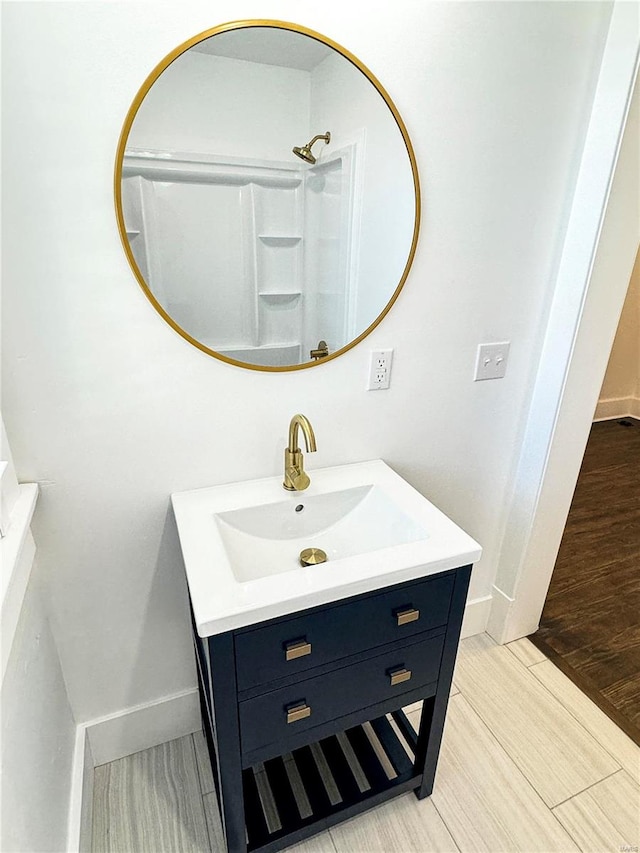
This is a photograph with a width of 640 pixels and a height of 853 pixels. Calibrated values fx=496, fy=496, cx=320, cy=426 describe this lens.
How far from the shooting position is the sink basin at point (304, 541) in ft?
3.04

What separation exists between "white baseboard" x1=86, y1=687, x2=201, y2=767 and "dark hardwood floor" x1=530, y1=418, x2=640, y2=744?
128 cm

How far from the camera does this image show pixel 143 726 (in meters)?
1.45

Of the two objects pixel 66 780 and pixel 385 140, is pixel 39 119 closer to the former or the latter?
pixel 385 140

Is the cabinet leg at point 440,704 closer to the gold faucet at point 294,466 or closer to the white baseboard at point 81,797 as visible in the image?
the gold faucet at point 294,466

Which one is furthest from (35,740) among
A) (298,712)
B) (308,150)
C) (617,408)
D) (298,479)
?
(617,408)

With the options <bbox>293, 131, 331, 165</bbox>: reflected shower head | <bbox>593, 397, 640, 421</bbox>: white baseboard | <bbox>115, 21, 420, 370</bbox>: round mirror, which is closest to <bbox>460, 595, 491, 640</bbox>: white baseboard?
<bbox>115, 21, 420, 370</bbox>: round mirror

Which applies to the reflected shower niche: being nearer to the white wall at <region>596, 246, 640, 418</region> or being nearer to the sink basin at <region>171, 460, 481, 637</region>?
the sink basin at <region>171, 460, 481, 637</region>

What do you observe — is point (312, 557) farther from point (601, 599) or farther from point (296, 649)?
point (601, 599)

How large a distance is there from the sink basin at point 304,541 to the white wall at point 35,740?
→ 338 mm

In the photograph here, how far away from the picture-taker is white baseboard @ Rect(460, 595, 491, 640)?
1857mm

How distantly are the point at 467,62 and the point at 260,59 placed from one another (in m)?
0.50

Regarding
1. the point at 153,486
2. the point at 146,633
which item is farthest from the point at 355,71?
the point at 146,633

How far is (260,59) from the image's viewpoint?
1.00 m

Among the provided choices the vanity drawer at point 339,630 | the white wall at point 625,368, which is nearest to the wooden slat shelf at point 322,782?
the vanity drawer at point 339,630
